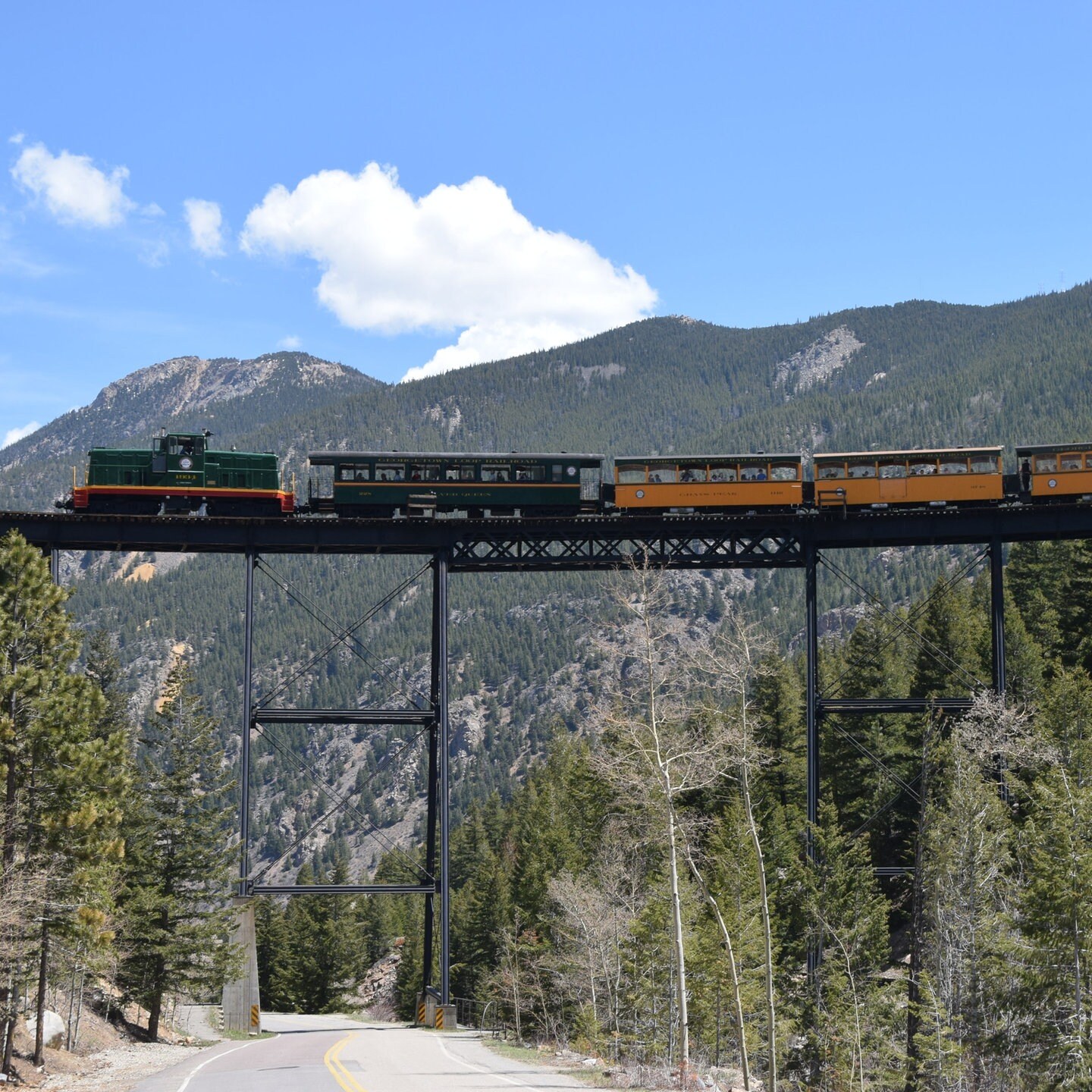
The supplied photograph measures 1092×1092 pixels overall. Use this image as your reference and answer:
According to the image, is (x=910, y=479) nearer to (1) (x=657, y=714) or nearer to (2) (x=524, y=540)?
(2) (x=524, y=540)

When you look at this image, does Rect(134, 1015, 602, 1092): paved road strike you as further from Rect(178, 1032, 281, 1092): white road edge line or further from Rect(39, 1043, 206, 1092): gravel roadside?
Rect(39, 1043, 206, 1092): gravel roadside

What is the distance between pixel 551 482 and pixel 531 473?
829mm

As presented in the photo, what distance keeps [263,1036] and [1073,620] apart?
39.8 meters

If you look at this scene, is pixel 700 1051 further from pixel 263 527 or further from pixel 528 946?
pixel 263 527

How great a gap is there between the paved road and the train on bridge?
58.6 feet

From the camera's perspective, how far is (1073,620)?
5975cm

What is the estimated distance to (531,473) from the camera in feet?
155

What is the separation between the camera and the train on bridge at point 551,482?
149 feet

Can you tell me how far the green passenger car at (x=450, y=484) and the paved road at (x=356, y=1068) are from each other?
58.6ft

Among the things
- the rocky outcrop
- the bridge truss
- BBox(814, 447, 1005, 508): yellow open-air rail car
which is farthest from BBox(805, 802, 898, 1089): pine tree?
the rocky outcrop

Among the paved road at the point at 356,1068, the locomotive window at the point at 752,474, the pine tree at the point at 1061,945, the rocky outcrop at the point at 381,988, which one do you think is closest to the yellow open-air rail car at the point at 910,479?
the locomotive window at the point at 752,474

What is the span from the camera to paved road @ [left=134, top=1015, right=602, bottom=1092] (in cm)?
2425

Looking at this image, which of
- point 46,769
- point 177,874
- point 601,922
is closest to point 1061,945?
point 601,922

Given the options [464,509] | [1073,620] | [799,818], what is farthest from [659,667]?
[1073,620]
